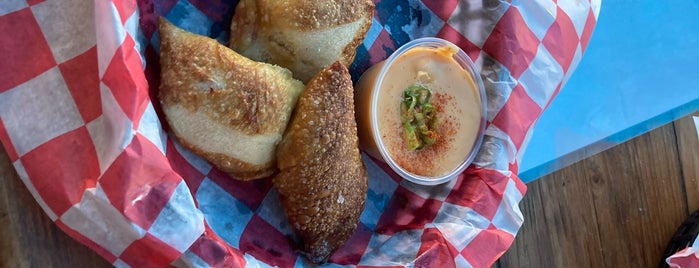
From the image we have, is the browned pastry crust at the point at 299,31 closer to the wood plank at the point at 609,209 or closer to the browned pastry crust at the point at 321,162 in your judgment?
the browned pastry crust at the point at 321,162

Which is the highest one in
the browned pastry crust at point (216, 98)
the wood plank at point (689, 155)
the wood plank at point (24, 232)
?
the browned pastry crust at point (216, 98)

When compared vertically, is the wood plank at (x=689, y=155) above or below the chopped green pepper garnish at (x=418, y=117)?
below

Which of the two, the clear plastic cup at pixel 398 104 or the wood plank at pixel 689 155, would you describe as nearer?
the clear plastic cup at pixel 398 104

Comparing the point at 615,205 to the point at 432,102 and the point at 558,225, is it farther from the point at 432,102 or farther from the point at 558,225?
the point at 432,102

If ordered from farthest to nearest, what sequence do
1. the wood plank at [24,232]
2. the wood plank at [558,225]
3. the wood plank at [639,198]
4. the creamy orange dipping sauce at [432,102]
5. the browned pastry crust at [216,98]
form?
1. the wood plank at [639,198]
2. the wood plank at [558,225]
3. the creamy orange dipping sauce at [432,102]
4. the browned pastry crust at [216,98]
5. the wood plank at [24,232]

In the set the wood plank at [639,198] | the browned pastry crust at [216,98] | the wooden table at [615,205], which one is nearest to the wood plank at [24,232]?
the browned pastry crust at [216,98]

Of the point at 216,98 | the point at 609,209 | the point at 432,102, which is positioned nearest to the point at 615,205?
the point at 609,209
